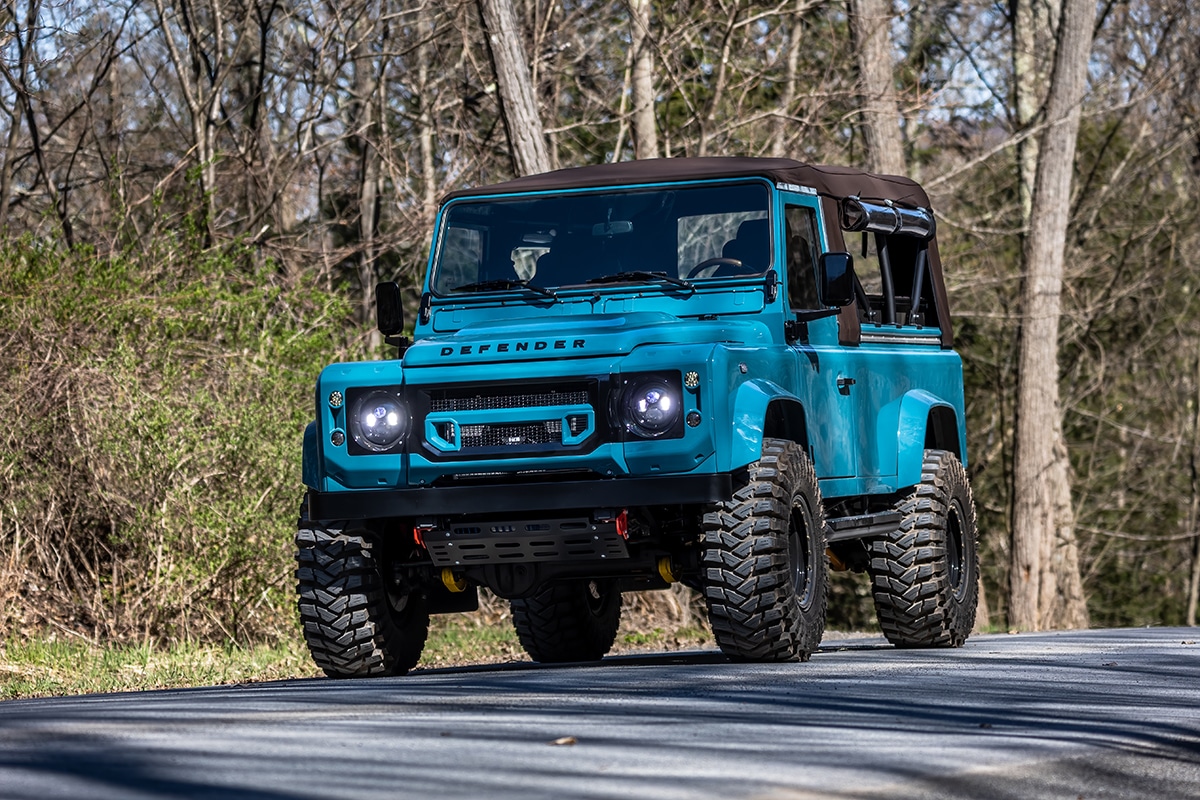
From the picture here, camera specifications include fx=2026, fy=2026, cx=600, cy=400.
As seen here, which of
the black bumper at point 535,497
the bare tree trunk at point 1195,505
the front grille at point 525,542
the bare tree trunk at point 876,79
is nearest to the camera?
the black bumper at point 535,497

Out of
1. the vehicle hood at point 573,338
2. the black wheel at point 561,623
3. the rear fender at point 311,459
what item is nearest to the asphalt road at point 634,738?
the rear fender at point 311,459

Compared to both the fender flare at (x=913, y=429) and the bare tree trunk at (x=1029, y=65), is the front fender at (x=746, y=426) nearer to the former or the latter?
the fender flare at (x=913, y=429)

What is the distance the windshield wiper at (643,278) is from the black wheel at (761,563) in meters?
1.19

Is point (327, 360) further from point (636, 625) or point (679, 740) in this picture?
point (679, 740)

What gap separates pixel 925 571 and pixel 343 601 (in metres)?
3.69

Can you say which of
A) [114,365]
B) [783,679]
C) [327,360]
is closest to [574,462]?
[783,679]

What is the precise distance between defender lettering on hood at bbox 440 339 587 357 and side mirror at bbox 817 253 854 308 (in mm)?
1633

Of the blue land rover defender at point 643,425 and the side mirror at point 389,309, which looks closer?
the blue land rover defender at point 643,425

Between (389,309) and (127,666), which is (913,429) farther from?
(127,666)

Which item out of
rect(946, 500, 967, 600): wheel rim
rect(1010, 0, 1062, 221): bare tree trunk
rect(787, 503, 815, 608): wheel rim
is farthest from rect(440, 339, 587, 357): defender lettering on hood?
rect(1010, 0, 1062, 221): bare tree trunk

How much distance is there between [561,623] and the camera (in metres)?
13.2

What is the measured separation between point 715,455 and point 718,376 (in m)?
0.39

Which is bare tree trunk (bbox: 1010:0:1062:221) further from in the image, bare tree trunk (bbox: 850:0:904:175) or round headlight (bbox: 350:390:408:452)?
round headlight (bbox: 350:390:408:452)

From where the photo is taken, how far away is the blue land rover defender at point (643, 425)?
32.9 ft
